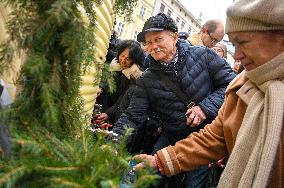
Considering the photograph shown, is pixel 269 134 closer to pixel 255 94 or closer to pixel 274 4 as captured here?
pixel 255 94

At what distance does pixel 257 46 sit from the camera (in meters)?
2.06

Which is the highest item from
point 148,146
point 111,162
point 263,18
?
point 263,18

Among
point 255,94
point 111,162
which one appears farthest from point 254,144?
point 111,162

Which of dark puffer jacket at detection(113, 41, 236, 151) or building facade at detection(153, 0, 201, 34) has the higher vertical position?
building facade at detection(153, 0, 201, 34)

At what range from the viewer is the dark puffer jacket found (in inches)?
128

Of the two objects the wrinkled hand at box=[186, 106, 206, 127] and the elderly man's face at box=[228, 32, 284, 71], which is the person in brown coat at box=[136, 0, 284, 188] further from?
the wrinkled hand at box=[186, 106, 206, 127]

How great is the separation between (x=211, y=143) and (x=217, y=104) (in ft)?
2.67

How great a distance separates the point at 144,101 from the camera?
10.9 ft

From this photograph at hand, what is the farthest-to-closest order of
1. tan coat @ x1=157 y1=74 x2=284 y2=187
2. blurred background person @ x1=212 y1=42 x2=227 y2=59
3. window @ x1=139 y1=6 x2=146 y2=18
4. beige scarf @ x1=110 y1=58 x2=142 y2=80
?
window @ x1=139 y1=6 x2=146 y2=18, blurred background person @ x1=212 y1=42 x2=227 y2=59, beige scarf @ x1=110 y1=58 x2=142 y2=80, tan coat @ x1=157 y1=74 x2=284 y2=187

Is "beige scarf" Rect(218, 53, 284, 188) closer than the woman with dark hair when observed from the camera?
Yes

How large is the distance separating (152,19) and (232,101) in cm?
122

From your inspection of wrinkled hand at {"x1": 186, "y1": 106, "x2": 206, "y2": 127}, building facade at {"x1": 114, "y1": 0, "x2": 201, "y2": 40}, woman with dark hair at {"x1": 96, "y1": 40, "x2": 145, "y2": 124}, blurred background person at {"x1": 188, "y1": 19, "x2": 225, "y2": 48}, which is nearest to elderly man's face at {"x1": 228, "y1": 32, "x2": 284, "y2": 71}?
wrinkled hand at {"x1": 186, "y1": 106, "x2": 206, "y2": 127}

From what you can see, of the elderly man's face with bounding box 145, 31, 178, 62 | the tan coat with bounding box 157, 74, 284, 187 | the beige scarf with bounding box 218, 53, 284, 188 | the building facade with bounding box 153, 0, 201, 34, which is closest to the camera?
the beige scarf with bounding box 218, 53, 284, 188

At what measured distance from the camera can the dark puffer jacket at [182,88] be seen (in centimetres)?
326
